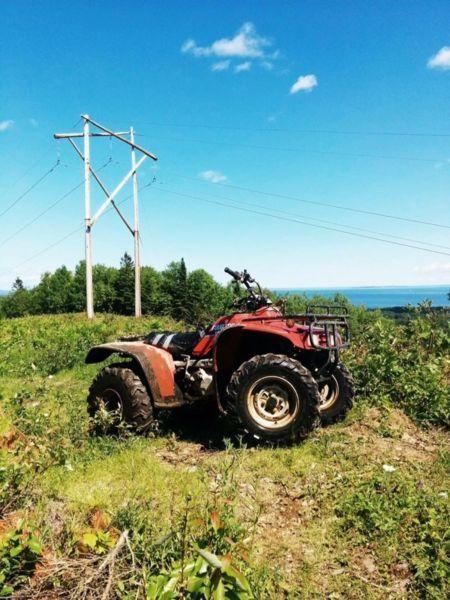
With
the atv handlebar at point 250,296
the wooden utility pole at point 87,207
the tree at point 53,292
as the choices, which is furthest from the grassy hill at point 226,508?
the tree at point 53,292

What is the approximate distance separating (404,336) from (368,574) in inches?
228

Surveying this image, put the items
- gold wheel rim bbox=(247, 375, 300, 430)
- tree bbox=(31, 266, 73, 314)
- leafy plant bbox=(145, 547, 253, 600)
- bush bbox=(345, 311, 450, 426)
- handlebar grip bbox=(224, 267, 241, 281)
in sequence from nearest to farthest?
leafy plant bbox=(145, 547, 253, 600)
gold wheel rim bbox=(247, 375, 300, 430)
handlebar grip bbox=(224, 267, 241, 281)
bush bbox=(345, 311, 450, 426)
tree bbox=(31, 266, 73, 314)

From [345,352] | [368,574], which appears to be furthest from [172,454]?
[345,352]

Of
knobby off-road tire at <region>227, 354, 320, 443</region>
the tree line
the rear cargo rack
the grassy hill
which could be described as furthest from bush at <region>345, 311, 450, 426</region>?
the tree line

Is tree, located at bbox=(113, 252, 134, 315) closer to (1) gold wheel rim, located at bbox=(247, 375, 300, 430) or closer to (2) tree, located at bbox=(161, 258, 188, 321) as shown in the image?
A: (2) tree, located at bbox=(161, 258, 188, 321)

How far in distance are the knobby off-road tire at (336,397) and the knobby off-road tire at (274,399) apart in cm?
98

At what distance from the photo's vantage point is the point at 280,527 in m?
3.72

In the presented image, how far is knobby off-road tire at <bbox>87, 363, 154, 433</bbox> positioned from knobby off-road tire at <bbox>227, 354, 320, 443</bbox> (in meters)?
1.09

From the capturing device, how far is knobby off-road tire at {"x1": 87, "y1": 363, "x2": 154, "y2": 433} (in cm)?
559

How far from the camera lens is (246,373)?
5164 millimetres

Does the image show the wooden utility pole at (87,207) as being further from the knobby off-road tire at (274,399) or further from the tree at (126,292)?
the tree at (126,292)

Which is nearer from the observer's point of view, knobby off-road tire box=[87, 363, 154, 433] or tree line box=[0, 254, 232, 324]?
knobby off-road tire box=[87, 363, 154, 433]

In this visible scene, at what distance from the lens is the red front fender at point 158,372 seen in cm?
568

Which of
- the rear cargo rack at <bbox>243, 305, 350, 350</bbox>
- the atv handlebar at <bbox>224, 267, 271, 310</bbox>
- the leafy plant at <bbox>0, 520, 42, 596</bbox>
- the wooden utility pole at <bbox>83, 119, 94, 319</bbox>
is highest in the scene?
the wooden utility pole at <bbox>83, 119, 94, 319</bbox>
